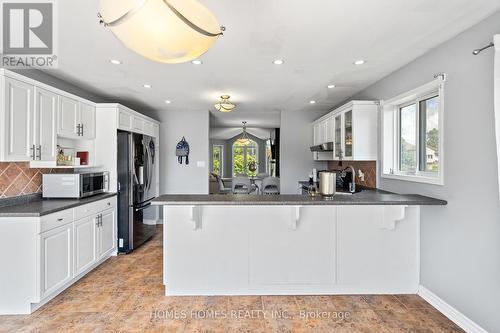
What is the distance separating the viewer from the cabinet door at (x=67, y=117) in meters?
3.28

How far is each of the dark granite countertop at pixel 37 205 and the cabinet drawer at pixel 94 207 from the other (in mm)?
55

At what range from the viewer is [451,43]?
249 cm

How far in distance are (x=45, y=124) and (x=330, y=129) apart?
395 cm

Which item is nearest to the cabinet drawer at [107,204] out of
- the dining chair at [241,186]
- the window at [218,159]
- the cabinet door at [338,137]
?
the dining chair at [241,186]

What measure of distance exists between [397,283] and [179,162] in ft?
14.8

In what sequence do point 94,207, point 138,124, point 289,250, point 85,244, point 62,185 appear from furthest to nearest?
point 138,124 < point 94,207 < point 62,185 < point 85,244 < point 289,250

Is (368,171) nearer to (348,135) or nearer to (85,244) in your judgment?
(348,135)

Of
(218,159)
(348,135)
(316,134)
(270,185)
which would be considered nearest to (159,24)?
(348,135)

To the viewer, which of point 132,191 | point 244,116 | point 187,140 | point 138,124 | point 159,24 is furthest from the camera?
point 244,116

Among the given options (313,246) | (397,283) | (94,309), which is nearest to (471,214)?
(397,283)

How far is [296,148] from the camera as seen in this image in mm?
6301

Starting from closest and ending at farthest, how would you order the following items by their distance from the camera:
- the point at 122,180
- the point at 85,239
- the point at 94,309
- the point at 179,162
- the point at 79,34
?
the point at 79,34
the point at 94,309
the point at 85,239
the point at 122,180
the point at 179,162

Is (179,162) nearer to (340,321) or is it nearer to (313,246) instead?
(313,246)

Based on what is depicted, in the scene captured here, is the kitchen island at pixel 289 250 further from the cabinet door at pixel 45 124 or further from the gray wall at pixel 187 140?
the gray wall at pixel 187 140
